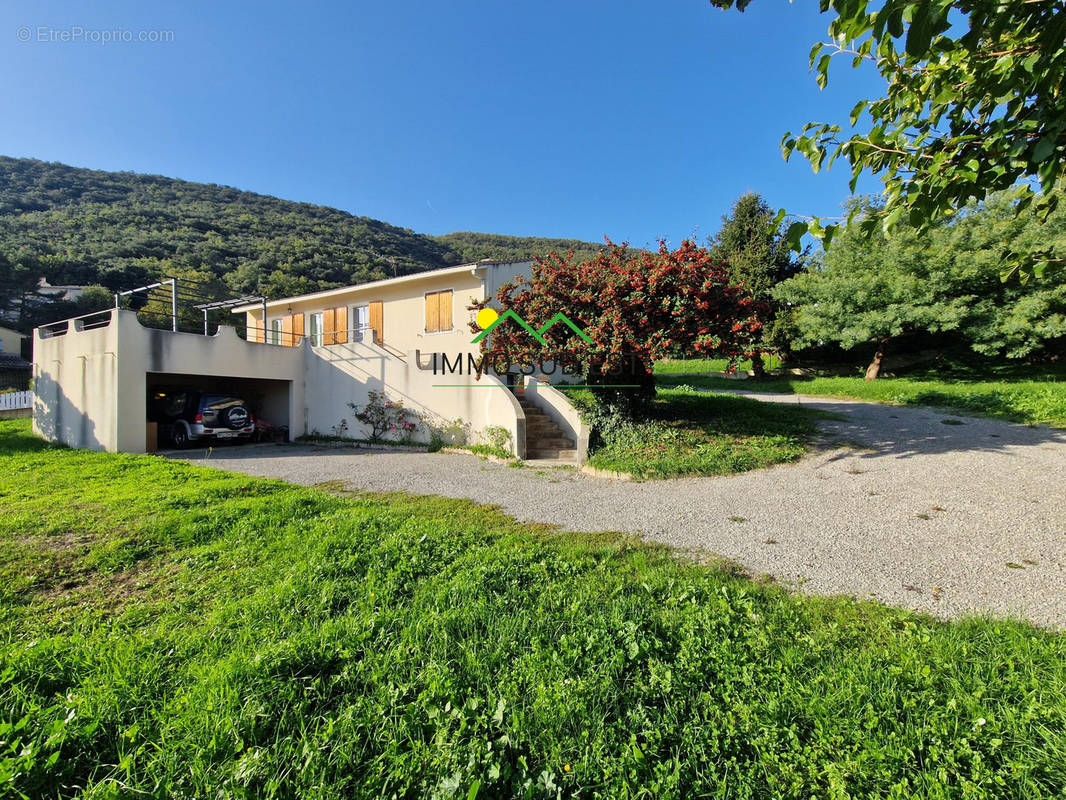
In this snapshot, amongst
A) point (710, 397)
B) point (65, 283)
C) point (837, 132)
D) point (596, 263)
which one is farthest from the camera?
point (65, 283)

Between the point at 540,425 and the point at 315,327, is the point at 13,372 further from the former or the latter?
the point at 540,425

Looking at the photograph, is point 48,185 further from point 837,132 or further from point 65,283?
point 837,132

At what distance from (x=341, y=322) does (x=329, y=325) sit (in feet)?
2.54

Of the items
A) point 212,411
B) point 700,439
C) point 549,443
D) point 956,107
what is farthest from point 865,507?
point 212,411

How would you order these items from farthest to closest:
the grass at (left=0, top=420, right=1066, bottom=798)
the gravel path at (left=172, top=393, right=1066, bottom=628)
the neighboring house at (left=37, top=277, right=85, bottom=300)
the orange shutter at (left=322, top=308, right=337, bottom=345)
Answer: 1. the neighboring house at (left=37, top=277, right=85, bottom=300)
2. the orange shutter at (left=322, top=308, right=337, bottom=345)
3. the gravel path at (left=172, top=393, right=1066, bottom=628)
4. the grass at (left=0, top=420, right=1066, bottom=798)

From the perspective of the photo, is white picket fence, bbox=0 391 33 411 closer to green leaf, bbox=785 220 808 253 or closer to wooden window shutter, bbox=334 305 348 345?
wooden window shutter, bbox=334 305 348 345

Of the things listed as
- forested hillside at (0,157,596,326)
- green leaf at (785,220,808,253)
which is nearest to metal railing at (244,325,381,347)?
green leaf at (785,220,808,253)

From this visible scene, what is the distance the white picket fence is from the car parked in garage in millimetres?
11127

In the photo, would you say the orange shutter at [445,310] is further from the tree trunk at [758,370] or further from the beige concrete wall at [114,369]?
the tree trunk at [758,370]

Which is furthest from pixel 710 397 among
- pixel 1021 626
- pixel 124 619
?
pixel 124 619

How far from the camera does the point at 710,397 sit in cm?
1152

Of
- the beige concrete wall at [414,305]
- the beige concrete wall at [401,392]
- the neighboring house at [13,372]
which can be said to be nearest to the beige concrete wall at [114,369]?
the beige concrete wall at [414,305]

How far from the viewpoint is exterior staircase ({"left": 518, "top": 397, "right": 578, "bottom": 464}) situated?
916 cm

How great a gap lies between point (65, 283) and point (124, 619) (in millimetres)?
A: 54228
